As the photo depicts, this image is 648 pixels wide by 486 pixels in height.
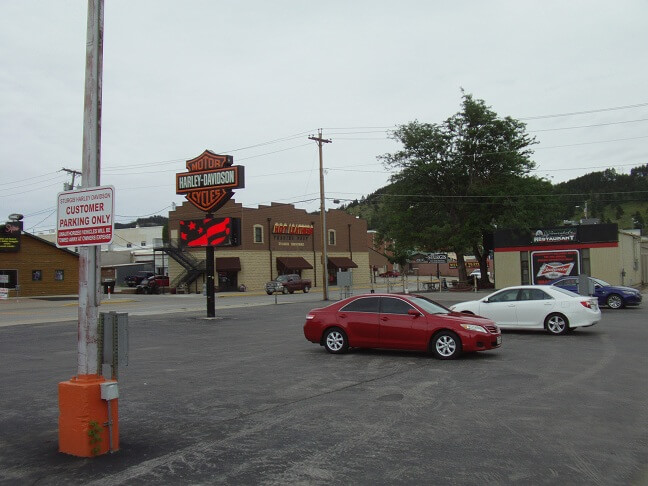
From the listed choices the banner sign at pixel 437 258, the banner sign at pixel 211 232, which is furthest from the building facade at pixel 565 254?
the banner sign at pixel 211 232

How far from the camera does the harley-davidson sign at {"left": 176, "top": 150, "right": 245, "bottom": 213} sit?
1009 inches

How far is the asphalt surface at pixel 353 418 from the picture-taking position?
18.4 ft

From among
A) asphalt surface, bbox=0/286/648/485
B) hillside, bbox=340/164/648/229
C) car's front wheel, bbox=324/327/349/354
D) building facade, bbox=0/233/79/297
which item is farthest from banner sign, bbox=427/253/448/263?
hillside, bbox=340/164/648/229

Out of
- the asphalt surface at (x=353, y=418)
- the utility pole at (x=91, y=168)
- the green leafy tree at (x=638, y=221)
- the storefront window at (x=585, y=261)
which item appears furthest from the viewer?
the green leafy tree at (x=638, y=221)

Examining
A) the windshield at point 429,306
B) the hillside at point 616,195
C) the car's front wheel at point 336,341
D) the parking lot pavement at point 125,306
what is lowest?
the parking lot pavement at point 125,306

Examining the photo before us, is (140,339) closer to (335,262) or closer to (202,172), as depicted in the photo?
(202,172)

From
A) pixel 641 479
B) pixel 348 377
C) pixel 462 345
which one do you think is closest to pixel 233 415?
pixel 348 377

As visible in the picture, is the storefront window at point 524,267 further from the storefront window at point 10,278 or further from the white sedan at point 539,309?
the storefront window at point 10,278

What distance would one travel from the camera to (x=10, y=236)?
49.1 m

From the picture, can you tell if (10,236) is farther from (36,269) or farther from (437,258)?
(437,258)

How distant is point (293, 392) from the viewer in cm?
934

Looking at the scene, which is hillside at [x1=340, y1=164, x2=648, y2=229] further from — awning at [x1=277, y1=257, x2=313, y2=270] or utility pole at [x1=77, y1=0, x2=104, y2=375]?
utility pole at [x1=77, y1=0, x2=104, y2=375]

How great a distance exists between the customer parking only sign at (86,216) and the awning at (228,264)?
172 feet

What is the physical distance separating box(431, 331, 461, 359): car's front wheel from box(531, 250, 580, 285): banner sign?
104 feet
